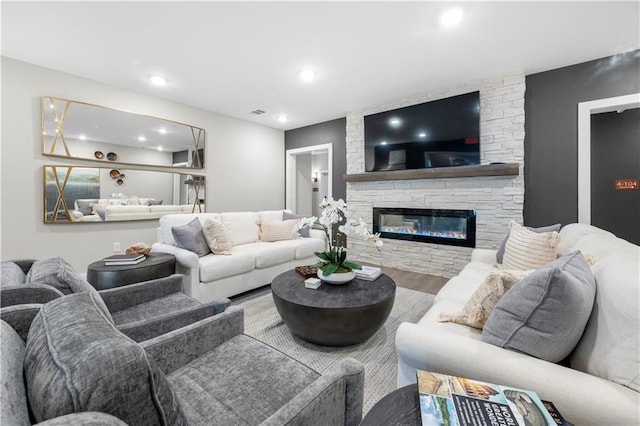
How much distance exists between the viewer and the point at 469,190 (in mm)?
3574

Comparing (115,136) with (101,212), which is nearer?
(101,212)

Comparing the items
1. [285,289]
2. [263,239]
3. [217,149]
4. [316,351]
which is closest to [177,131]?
[217,149]

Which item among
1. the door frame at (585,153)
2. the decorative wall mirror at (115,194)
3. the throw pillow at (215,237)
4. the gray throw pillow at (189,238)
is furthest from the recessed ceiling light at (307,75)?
the door frame at (585,153)

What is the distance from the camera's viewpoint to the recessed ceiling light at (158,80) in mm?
3314

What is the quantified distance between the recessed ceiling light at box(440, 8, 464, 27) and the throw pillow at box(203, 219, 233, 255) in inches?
116

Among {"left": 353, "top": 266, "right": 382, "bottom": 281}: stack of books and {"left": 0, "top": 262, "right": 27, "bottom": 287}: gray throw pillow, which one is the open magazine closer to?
{"left": 353, "top": 266, "right": 382, "bottom": 281}: stack of books

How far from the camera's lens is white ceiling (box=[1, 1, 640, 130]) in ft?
7.07

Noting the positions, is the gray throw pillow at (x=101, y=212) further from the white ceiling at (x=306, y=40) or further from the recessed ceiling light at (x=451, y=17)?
the recessed ceiling light at (x=451, y=17)

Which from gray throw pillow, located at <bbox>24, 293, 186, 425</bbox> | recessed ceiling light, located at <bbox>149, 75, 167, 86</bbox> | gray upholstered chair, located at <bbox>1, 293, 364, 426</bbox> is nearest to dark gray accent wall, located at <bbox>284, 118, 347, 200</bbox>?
recessed ceiling light, located at <bbox>149, 75, 167, 86</bbox>

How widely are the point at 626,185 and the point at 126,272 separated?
6.35 m

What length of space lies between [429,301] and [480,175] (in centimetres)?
174

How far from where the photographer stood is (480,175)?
3400mm

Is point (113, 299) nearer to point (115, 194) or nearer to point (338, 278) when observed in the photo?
point (338, 278)

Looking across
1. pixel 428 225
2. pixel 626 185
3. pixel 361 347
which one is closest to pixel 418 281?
pixel 428 225
